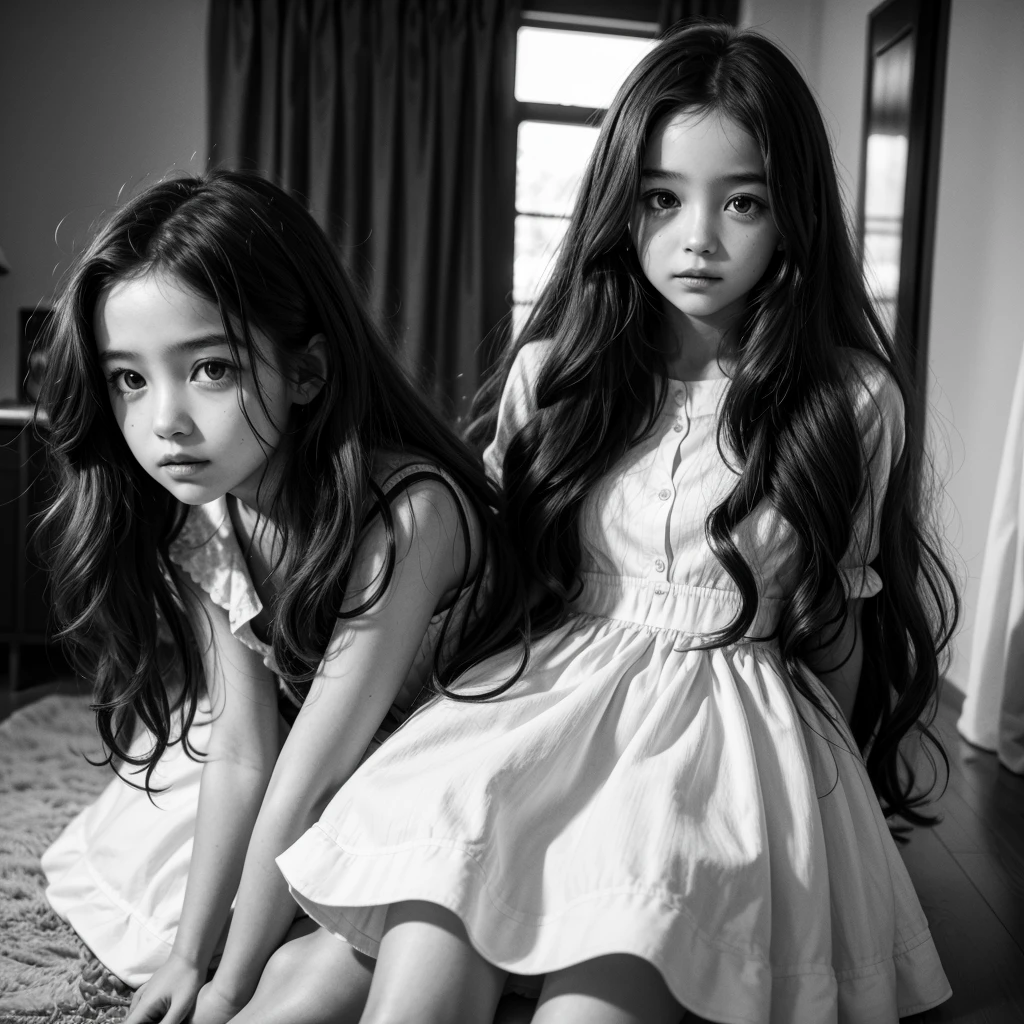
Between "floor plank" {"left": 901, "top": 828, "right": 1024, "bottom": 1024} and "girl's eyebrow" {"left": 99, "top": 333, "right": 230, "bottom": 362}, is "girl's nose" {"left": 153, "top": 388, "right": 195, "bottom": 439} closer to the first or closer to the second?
"girl's eyebrow" {"left": 99, "top": 333, "right": 230, "bottom": 362}

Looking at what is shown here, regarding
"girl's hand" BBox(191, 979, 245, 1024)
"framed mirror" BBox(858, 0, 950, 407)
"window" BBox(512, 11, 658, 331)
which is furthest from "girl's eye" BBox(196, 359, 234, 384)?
"window" BBox(512, 11, 658, 331)

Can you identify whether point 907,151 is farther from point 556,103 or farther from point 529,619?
Result: point 529,619

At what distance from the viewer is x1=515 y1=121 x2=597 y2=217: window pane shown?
3.91m

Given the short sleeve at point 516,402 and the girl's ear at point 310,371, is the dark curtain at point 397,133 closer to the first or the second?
the short sleeve at point 516,402

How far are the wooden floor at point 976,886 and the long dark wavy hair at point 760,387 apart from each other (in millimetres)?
253

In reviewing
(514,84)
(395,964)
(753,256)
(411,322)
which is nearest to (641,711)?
(395,964)

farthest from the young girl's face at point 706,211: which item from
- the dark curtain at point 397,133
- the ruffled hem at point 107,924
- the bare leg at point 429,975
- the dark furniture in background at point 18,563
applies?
the dark curtain at point 397,133

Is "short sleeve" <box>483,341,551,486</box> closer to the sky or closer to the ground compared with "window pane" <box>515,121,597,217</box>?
closer to the ground

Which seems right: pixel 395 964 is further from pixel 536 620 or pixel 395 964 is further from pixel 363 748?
pixel 536 620

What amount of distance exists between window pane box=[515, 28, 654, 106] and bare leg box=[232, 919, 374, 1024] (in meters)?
3.59

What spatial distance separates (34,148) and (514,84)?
162 cm

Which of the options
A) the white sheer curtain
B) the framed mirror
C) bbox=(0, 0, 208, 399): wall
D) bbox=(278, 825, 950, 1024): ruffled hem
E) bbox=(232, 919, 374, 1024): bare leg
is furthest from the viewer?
bbox=(0, 0, 208, 399): wall

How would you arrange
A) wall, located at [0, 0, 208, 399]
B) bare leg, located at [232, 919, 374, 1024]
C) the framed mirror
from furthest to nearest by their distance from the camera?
1. wall, located at [0, 0, 208, 399]
2. the framed mirror
3. bare leg, located at [232, 919, 374, 1024]

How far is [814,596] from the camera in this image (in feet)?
3.39
